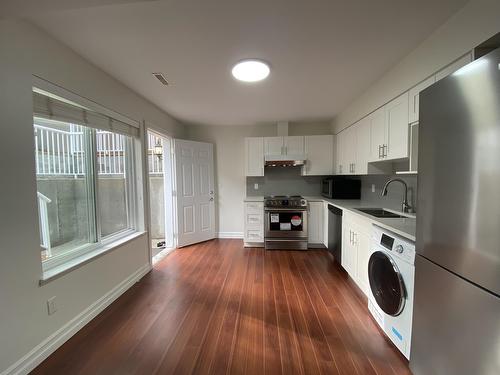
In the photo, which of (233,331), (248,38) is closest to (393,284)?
(233,331)

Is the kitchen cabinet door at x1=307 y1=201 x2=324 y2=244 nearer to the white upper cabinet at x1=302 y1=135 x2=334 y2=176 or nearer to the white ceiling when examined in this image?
the white upper cabinet at x1=302 y1=135 x2=334 y2=176

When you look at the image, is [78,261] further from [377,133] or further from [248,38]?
[377,133]

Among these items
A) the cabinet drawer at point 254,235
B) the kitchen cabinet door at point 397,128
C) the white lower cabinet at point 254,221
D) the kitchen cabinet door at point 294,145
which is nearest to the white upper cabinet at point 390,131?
the kitchen cabinet door at point 397,128

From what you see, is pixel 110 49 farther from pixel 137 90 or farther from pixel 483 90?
pixel 483 90

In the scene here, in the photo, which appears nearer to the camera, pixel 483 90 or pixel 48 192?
pixel 483 90

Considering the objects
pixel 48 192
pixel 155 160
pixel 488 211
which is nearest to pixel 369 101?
pixel 488 211

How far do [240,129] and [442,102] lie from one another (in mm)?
3626

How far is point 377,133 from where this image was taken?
8.05ft

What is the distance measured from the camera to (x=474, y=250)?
37.4 inches

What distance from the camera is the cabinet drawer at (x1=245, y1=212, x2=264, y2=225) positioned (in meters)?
3.94

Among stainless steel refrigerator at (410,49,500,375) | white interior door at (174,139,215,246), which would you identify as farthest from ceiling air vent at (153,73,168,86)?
stainless steel refrigerator at (410,49,500,375)

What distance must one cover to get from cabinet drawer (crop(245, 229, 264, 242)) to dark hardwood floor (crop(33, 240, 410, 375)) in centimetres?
107

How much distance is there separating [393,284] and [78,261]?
263 centimetres

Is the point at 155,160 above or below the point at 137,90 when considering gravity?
below
